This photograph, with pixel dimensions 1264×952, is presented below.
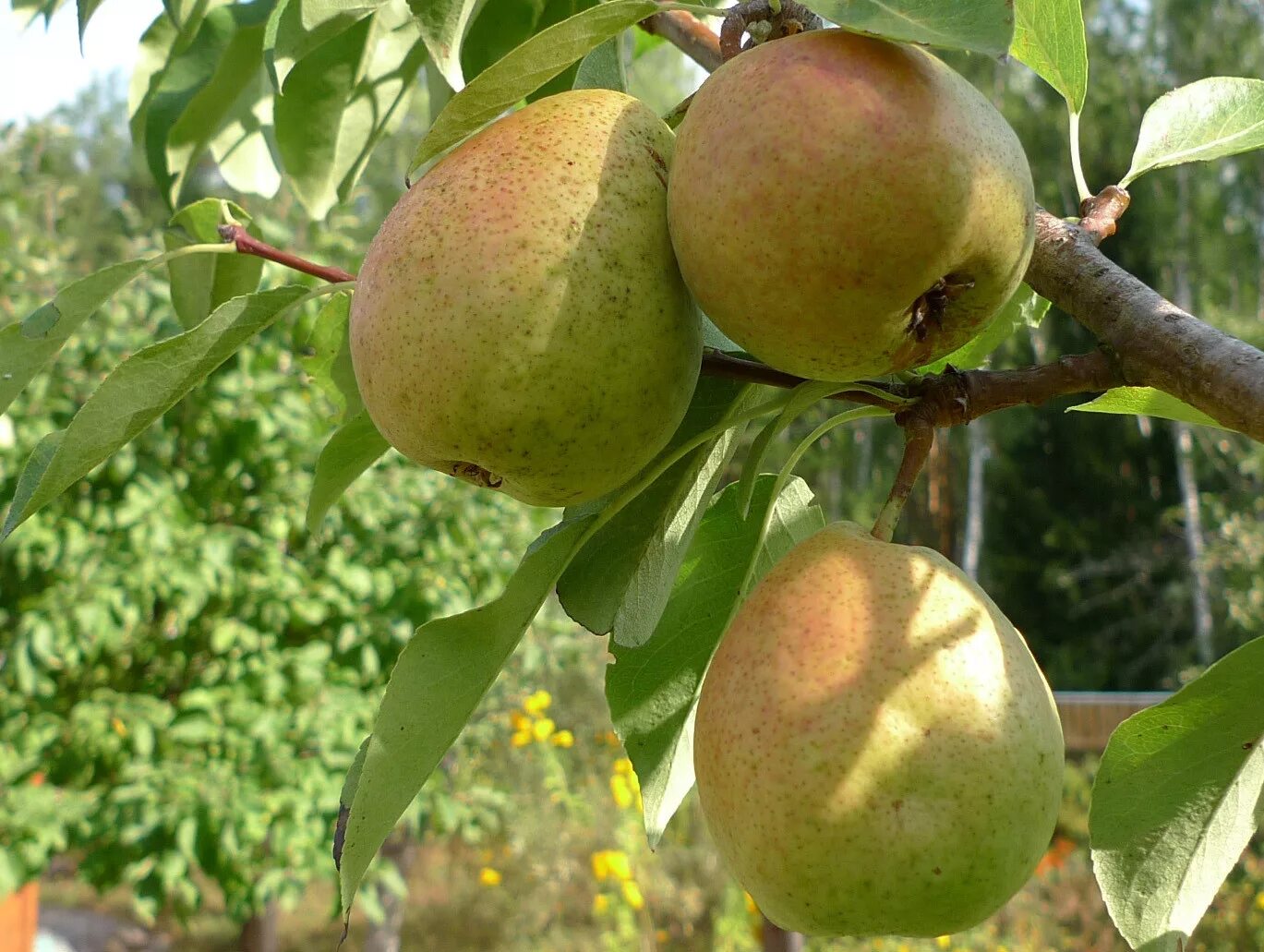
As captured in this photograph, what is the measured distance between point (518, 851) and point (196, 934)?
11.4 feet

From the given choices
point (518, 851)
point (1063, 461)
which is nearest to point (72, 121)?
point (1063, 461)

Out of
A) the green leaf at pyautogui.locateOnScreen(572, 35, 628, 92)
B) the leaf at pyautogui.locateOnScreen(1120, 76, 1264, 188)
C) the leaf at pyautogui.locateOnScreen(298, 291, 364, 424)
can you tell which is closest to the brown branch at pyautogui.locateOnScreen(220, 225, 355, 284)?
the leaf at pyautogui.locateOnScreen(298, 291, 364, 424)

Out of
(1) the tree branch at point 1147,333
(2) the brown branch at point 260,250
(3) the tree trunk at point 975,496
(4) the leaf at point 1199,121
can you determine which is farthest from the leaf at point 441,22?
(3) the tree trunk at point 975,496

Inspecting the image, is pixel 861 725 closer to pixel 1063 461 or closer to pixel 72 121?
pixel 1063 461

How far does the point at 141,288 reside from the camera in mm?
4008

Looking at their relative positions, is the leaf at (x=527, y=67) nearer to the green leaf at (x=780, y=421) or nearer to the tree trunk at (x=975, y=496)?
the green leaf at (x=780, y=421)

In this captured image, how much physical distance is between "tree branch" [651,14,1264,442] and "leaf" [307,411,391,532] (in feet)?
1.81

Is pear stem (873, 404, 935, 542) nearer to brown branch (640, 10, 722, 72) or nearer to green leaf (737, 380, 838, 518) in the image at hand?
green leaf (737, 380, 838, 518)

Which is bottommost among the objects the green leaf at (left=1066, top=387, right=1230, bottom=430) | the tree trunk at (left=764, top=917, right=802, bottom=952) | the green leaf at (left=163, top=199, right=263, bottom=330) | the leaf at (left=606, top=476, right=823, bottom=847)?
the tree trunk at (left=764, top=917, right=802, bottom=952)

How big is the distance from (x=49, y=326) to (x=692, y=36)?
64cm

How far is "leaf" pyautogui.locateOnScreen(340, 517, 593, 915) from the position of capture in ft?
2.52

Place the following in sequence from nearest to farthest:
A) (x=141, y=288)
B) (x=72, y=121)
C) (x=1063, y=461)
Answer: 1. (x=141, y=288)
2. (x=1063, y=461)
3. (x=72, y=121)

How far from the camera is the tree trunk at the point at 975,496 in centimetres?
1752


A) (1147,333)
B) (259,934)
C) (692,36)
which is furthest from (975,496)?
(1147,333)
